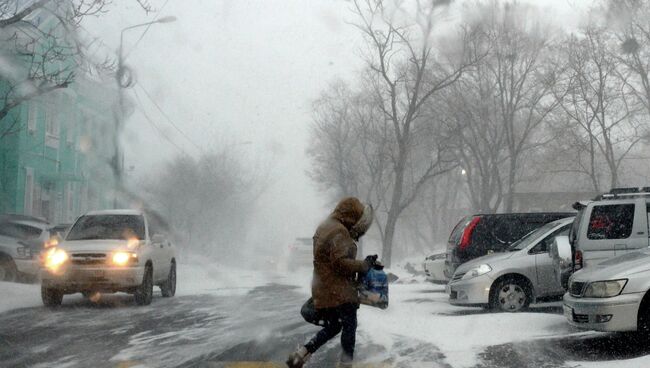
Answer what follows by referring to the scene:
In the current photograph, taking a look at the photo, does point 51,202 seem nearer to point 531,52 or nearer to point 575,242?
point 531,52

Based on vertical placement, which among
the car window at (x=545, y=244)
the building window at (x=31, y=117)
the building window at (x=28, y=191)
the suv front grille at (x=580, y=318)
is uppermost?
the building window at (x=31, y=117)

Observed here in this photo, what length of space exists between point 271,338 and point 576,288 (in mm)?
3795

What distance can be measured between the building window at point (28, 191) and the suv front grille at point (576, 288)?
27.6 metres

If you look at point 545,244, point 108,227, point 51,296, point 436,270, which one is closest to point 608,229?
point 545,244

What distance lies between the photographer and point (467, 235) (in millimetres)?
15766

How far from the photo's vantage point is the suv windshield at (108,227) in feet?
50.7

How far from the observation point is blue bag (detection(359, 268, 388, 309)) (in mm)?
7293

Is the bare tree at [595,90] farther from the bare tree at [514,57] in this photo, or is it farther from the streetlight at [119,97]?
the streetlight at [119,97]

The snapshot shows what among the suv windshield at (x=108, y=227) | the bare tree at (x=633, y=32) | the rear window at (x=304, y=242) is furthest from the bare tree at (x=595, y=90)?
the suv windshield at (x=108, y=227)

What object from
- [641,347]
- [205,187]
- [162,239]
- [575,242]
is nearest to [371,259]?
[641,347]

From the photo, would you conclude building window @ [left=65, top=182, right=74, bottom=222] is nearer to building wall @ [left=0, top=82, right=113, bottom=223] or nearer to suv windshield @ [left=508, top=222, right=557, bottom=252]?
building wall @ [left=0, top=82, right=113, bottom=223]

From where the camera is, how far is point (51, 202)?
36625 mm

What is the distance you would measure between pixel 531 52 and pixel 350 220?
30.1 metres

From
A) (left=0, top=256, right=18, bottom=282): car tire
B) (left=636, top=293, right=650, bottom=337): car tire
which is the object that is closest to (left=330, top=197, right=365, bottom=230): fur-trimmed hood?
(left=636, top=293, right=650, bottom=337): car tire
